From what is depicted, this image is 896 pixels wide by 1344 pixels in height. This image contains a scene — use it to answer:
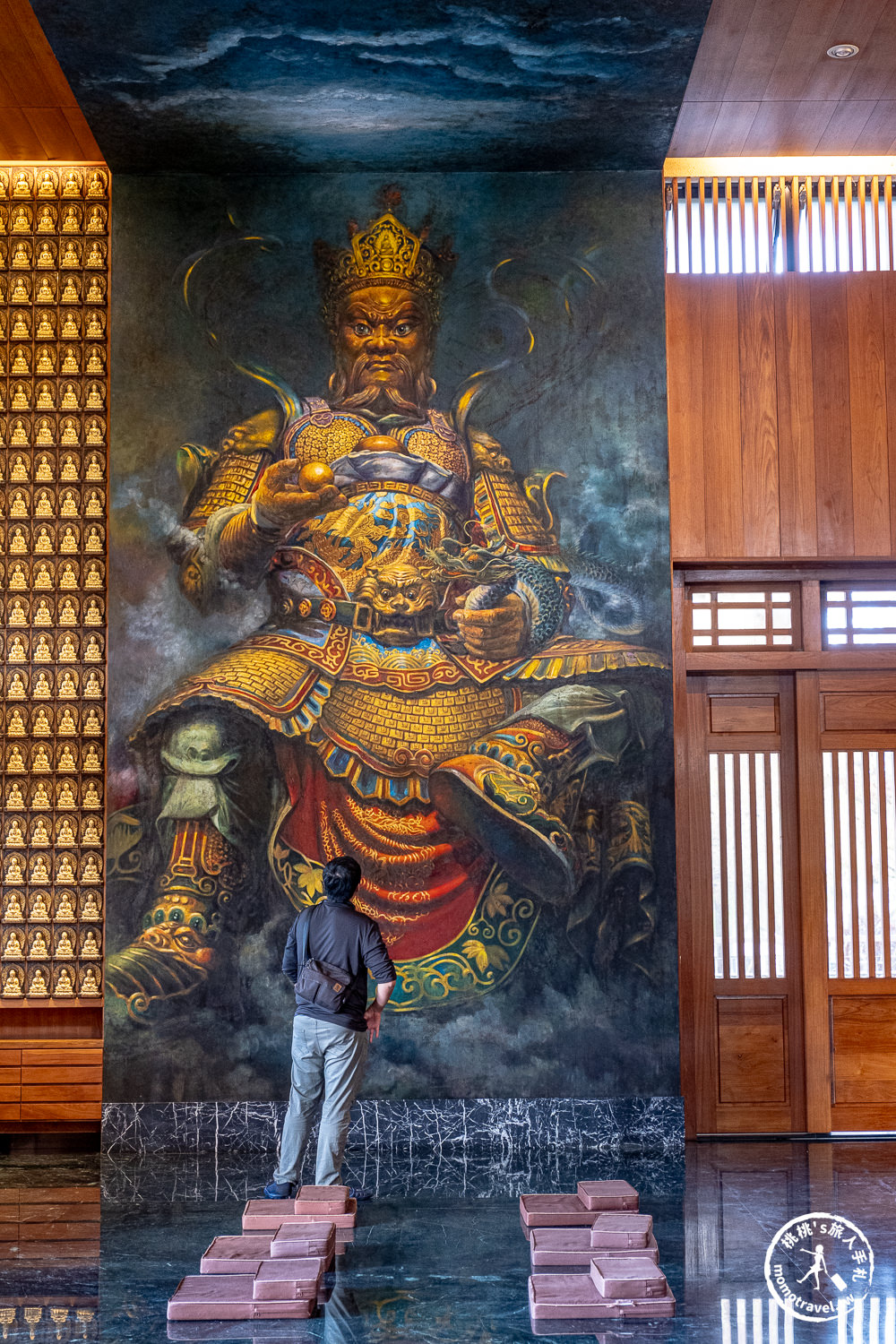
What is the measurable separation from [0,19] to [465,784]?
421 centimetres

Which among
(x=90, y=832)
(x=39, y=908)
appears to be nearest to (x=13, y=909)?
(x=39, y=908)

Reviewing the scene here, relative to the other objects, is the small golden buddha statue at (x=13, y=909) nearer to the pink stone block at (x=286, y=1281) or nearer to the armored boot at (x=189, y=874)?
the armored boot at (x=189, y=874)

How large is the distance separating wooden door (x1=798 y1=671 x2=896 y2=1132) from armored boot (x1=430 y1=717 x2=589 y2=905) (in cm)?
138

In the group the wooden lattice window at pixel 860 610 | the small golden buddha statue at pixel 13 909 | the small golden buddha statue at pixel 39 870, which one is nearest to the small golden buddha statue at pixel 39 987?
the small golden buddha statue at pixel 13 909

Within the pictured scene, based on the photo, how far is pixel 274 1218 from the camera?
4484mm

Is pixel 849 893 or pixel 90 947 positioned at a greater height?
pixel 849 893

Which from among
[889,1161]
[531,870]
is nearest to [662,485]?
[531,870]

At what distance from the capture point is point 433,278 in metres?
6.42

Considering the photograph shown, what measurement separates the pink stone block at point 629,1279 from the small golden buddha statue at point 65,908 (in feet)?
11.8

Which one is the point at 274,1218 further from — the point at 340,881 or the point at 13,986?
the point at 13,986

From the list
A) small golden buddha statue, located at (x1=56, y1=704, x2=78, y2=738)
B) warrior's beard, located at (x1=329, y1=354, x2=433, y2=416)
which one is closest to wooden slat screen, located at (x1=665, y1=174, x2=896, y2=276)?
warrior's beard, located at (x1=329, y1=354, x2=433, y2=416)

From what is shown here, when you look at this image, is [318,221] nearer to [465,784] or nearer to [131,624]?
[131,624]

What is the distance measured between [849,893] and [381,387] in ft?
12.4

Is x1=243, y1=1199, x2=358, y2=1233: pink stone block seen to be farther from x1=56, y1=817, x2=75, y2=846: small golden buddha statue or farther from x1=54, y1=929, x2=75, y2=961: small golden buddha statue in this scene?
x1=56, y1=817, x2=75, y2=846: small golden buddha statue
